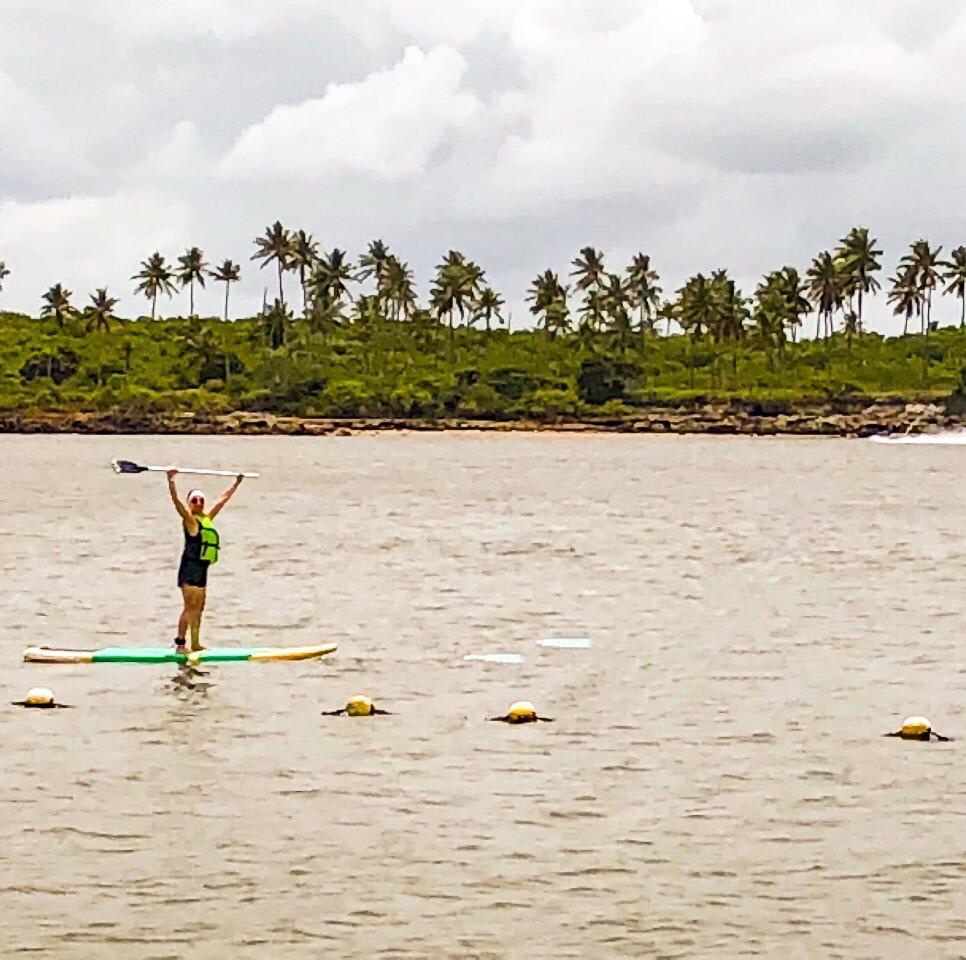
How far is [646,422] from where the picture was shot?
171 meters

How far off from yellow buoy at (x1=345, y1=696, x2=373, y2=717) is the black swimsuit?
350 cm

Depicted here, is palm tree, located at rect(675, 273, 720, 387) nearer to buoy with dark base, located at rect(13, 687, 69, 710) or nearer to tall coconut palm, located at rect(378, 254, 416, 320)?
tall coconut palm, located at rect(378, 254, 416, 320)

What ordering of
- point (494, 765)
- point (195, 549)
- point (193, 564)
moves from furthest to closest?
point (193, 564) < point (195, 549) < point (494, 765)

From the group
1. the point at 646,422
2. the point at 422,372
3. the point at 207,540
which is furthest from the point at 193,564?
the point at 422,372

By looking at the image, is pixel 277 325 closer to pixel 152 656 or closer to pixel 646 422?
pixel 646 422

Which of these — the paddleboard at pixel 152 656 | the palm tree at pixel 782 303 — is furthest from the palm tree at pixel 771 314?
the paddleboard at pixel 152 656

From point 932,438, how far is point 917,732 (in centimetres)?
14904

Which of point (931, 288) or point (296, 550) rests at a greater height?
point (931, 288)

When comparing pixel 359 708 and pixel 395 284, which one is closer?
pixel 359 708

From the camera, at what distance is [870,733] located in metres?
26.2

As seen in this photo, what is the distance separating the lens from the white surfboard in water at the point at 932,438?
169 m

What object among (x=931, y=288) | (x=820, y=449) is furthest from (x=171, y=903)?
(x=931, y=288)

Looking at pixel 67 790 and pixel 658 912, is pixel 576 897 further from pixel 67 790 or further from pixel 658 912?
pixel 67 790

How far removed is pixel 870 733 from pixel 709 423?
5764 inches
